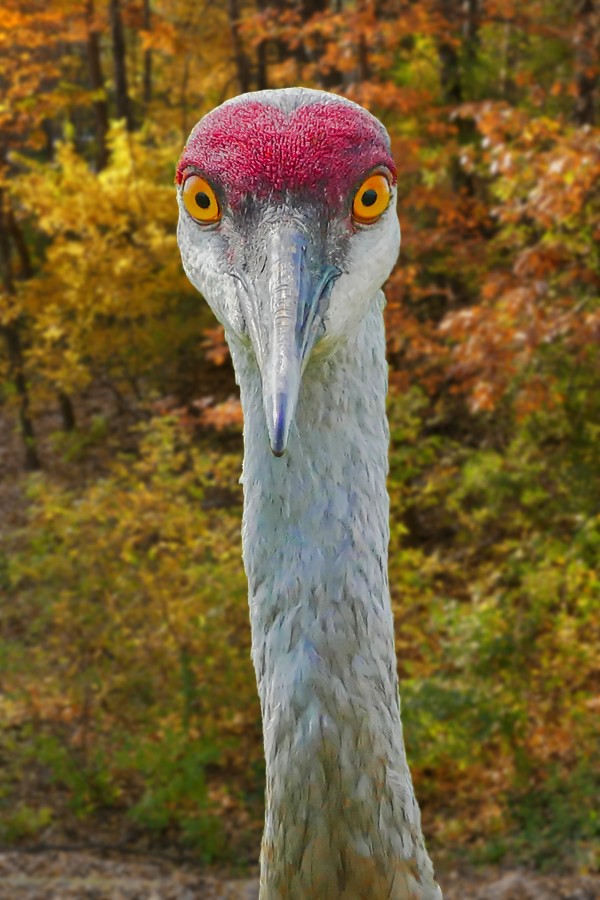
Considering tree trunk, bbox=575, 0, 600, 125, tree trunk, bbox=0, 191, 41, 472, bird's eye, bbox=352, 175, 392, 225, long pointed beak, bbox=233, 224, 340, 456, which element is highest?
tree trunk, bbox=575, 0, 600, 125

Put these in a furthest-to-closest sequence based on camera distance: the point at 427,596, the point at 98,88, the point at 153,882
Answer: the point at 98,88 → the point at 427,596 → the point at 153,882

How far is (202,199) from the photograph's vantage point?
1.60 meters

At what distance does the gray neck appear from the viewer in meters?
1.63

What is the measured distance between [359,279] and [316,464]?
1.16 ft

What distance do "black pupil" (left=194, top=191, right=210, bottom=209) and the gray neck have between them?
0.27 m

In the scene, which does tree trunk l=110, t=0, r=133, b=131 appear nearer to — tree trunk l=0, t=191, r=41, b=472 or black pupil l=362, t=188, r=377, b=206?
tree trunk l=0, t=191, r=41, b=472

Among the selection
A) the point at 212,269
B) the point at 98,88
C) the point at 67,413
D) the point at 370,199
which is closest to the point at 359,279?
the point at 370,199

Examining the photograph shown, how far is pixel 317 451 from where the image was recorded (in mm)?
1630

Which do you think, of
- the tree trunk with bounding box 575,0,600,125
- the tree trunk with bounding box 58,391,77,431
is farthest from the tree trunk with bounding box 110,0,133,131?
the tree trunk with bounding box 575,0,600,125

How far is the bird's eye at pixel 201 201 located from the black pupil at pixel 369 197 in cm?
27

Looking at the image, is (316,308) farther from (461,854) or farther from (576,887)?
(461,854)

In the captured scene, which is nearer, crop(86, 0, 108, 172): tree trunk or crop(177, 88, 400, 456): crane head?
crop(177, 88, 400, 456): crane head

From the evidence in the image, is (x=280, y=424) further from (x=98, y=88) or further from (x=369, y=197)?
(x=98, y=88)

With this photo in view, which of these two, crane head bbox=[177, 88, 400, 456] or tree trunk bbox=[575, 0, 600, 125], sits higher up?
tree trunk bbox=[575, 0, 600, 125]
